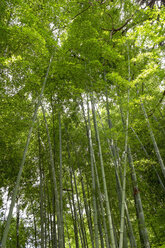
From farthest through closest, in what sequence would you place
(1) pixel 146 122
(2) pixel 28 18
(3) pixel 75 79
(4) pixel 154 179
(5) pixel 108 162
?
1. (5) pixel 108 162
2. (4) pixel 154 179
3. (3) pixel 75 79
4. (1) pixel 146 122
5. (2) pixel 28 18

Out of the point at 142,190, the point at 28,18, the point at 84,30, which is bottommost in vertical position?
the point at 142,190

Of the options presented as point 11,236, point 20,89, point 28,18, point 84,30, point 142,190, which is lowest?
point 11,236

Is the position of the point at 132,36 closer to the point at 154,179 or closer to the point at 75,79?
the point at 75,79

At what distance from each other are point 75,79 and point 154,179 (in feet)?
13.4

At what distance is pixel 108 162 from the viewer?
6.45 metres

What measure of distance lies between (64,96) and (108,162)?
9.68 feet

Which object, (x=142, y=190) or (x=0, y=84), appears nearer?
(x=0, y=84)

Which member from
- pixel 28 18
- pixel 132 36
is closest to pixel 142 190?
pixel 132 36

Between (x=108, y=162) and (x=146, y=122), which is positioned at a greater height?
(x=108, y=162)

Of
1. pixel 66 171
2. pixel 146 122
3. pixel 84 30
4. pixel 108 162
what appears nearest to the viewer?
pixel 146 122

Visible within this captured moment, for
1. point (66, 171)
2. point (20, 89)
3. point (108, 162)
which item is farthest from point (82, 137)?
point (20, 89)

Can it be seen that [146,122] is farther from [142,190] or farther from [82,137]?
[142,190]

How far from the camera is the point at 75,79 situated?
4.70m

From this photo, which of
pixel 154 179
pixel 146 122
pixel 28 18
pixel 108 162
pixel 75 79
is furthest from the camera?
pixel 108 162
